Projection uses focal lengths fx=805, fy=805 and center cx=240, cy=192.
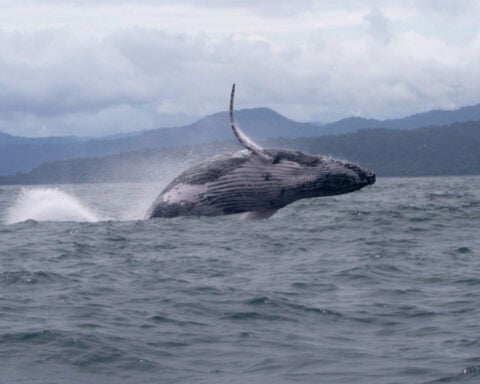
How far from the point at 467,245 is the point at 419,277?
15.1 ft

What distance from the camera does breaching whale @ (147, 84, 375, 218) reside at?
46.1 feet

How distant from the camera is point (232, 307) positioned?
31.9ft

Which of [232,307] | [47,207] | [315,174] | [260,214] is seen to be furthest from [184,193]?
[47,207]

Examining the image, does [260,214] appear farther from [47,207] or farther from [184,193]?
[47,207]

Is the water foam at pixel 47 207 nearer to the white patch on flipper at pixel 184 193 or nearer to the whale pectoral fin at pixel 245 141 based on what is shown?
the white patch on flipper at pixel 184 193

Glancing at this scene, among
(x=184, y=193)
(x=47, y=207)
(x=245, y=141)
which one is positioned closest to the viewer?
(x=245, y=141)

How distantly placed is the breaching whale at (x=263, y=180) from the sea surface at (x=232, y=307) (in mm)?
774

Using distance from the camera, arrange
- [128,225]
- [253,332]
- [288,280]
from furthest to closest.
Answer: [128,225]
[288,280]
[253,332]

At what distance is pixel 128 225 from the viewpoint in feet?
59.8

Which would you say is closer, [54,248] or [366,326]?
[366,326]

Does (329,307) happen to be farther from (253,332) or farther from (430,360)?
(430,360)

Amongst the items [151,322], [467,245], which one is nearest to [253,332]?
[151,322]

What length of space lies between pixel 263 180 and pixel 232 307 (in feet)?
15.7

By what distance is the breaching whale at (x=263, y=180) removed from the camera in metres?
14.1
